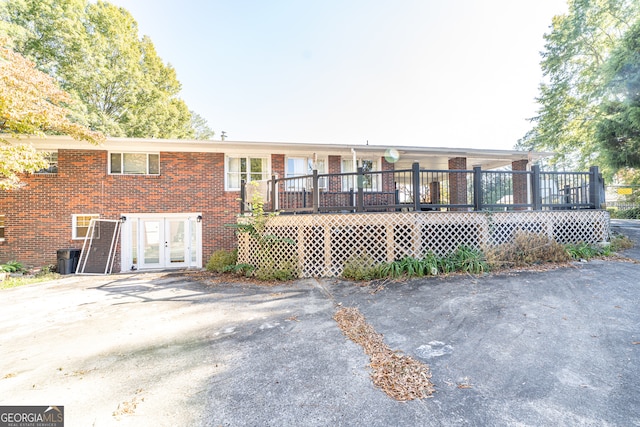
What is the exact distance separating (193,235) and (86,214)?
12.3ft

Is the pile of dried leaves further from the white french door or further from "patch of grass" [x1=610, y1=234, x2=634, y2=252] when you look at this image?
the white french door

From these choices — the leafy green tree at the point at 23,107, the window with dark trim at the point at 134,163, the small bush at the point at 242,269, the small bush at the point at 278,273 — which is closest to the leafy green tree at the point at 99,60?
the window with dark trim at the point at 134,163

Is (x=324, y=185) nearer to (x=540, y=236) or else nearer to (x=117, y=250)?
(x=540, y=236)

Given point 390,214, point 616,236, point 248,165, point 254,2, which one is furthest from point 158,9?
point 616,236

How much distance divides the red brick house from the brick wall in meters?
0.03

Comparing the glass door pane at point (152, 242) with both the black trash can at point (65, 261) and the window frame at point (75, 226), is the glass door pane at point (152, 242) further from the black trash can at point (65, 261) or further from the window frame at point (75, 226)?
the black trash can at point (65, 261)

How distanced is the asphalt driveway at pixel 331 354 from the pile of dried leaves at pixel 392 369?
8 cm

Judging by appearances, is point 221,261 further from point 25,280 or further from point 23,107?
point 23,107

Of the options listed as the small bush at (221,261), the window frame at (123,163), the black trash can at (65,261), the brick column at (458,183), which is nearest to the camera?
the small bush at (221,261)

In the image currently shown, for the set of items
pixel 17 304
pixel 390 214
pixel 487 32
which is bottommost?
pixel 17 304

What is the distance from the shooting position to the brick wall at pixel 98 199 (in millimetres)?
9320

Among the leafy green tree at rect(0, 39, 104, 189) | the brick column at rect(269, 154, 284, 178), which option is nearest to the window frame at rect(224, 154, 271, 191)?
the brick column at rect(269, 154, 284, 178)

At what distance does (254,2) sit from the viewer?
11297 millimetres

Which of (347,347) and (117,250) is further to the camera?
(117,250)
